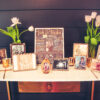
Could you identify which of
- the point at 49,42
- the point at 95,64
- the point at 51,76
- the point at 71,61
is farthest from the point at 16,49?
the point at 95,64

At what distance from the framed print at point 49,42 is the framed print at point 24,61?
11 centimetres

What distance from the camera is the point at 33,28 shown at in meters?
1.58

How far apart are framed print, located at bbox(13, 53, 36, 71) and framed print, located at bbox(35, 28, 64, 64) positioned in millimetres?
112


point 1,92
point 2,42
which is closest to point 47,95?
point 1,92

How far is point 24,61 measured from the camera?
4.90 ft

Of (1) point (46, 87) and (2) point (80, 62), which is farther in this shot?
(1) point (46, 87)

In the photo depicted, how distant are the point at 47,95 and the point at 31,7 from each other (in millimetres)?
1135

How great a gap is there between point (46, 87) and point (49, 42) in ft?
2.05

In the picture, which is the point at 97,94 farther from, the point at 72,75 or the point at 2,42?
the point at 2,42

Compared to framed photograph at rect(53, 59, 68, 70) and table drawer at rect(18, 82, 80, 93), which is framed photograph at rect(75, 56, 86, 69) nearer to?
framed photograph at rect(53, 59, 68, 70)

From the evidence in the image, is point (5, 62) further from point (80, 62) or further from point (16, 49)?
point (80, 62)

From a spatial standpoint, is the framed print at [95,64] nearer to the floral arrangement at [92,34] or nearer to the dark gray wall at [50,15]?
the floral arrangement at [92,34]

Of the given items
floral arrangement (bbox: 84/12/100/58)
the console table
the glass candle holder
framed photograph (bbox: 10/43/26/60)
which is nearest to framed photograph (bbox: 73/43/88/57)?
floral arrangement (bbox: 84/12/100/58)

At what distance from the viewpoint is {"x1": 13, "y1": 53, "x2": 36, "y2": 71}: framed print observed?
147 cm
